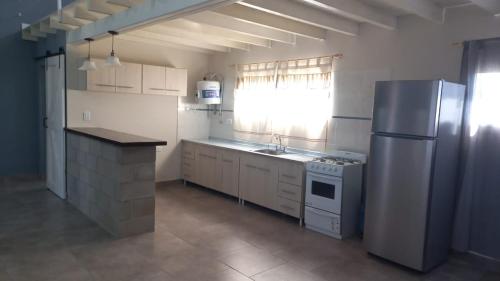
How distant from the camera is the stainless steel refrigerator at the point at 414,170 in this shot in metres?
3.01

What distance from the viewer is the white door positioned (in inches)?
193

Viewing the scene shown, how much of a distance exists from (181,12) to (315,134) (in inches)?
97.0

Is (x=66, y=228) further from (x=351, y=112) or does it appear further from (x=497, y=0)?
(x=497, y=0)

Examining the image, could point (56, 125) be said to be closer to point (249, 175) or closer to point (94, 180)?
point (94, 180)

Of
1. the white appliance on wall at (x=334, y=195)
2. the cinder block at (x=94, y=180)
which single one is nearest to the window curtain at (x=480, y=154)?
the white appliance on wall at (x=334, y=195)

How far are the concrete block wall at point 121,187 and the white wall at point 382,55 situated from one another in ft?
7.59

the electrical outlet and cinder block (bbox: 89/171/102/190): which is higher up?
the electrical outlet

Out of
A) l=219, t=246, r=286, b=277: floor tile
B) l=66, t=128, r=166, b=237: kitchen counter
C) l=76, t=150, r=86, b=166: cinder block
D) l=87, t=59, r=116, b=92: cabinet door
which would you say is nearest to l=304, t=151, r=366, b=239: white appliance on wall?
l=219, t=246, r=286, b=277: floor tile

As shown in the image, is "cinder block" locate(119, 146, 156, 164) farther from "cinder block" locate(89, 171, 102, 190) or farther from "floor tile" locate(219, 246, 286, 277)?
"floor tile" locate(219, 246, 286, 277)

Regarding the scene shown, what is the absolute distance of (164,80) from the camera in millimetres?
5711

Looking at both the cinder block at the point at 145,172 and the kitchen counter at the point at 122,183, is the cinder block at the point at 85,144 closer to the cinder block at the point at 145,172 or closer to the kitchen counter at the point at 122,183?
the kitchen counter at the point at 122,183

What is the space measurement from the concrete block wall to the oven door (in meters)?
1.78

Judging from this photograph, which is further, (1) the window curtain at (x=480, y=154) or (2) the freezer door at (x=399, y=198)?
(1) the window curtain at (x=480, y=154)

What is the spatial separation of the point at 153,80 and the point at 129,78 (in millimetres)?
389
